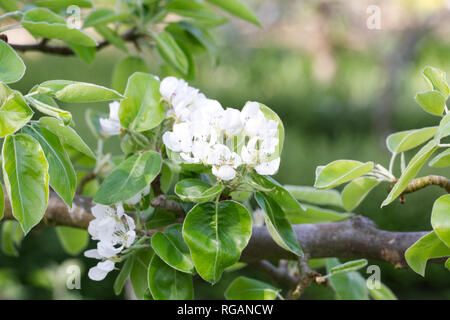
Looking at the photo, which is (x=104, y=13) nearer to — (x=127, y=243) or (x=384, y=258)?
(x=127, y=243)

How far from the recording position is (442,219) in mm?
481

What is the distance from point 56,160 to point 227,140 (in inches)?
6.6

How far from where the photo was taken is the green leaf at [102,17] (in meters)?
0.75

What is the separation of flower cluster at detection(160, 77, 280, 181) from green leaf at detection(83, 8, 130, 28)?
28 cm

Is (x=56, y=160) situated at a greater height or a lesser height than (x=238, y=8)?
lesser

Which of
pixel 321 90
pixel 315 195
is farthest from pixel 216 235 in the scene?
pixel 321 90

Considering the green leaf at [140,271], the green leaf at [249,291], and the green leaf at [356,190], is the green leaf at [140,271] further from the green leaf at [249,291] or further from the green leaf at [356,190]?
the green leaf at [356,190]

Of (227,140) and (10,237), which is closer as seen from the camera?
(227,140)

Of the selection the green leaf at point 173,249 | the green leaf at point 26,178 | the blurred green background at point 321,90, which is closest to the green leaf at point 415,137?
the green leaf at point 173,249

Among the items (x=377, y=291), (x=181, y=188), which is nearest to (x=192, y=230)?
(x=181, y=188)

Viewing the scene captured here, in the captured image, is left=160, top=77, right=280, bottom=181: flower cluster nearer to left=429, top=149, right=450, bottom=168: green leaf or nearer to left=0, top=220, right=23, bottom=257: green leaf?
left=429, top=149, right=450, bottom=168: green leaf

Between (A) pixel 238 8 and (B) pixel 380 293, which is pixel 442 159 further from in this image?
(A) pixel 238 8

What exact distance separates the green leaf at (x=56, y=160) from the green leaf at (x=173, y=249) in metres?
0.10

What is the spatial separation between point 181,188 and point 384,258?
0.25m
